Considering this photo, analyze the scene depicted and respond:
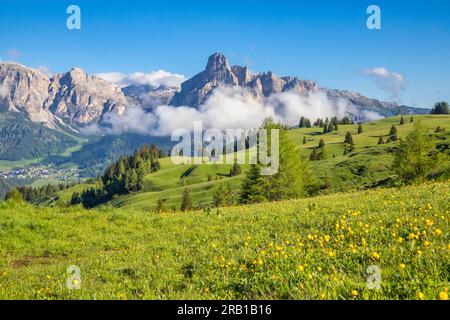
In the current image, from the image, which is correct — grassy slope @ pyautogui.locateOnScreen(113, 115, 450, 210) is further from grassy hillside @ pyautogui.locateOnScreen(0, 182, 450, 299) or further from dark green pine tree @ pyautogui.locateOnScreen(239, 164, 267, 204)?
grassy hillside @ pyautogui.locateOnScreen(0, 182, 450, 299)

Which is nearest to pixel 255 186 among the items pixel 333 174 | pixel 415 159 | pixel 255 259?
pixel 415 159

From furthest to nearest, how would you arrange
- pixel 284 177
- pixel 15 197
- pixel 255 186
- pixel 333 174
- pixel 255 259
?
pixel 333 174
pixel 15 197
pixel 255 186
pixel 284 177
pixel 255 259

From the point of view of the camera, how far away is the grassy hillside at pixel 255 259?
571 cm

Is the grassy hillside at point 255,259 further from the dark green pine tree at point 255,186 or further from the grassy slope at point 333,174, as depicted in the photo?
the grassy slope at point 333,174

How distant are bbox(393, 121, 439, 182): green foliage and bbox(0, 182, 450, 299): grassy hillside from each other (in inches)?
1578

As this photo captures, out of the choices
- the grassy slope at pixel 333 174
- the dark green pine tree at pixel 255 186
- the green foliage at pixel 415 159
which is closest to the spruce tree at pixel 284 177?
the dark green pine tree at pixel 255 186

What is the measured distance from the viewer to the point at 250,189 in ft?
177

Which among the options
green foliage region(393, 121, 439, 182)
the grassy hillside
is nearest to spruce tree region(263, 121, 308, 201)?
green foliage region(393, 121, 439, 182)

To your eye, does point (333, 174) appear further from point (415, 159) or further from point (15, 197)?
point (15, 197)

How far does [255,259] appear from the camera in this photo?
25.2ft

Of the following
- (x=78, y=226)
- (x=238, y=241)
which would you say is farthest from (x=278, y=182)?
(x=238, y=241)

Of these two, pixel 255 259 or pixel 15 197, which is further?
pixel 15 197

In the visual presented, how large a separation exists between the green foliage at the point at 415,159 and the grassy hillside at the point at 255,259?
40.1 meters

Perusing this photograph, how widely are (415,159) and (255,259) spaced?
49.2 m
